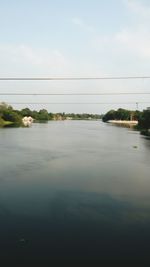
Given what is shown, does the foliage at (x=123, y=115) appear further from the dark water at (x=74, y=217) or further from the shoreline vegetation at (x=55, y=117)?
the dark water at (x=74, y=217)

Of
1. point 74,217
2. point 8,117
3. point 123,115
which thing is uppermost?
point 8,117

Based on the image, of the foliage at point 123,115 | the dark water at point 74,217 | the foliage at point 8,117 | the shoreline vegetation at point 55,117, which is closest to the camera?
the dark water at point 74,217

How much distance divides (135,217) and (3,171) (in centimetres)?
697

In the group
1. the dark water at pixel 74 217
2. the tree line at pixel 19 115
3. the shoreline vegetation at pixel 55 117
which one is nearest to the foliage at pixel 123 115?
Result: the shoreline vegetation at pixel 55 117

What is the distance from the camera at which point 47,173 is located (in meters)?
13.3

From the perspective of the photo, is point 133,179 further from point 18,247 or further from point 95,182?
point 18,247

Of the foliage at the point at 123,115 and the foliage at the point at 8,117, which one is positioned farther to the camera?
the foliage at the point at 123,115

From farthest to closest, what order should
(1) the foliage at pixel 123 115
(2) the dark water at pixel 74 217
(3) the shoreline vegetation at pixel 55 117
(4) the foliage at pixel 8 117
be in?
1. (1) the foliage at pixel 123 115
2. (4) the foliage at pixel 8 117
3. (3) the shoreline vegetation at pixel 55 117
4. (2) the dark water at pixel 74 217

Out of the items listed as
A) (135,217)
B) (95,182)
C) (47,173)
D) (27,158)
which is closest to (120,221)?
(135,217)

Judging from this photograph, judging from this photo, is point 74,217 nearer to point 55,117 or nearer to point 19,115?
point 19,115

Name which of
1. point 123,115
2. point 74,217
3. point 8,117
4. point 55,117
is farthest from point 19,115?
point 74,217

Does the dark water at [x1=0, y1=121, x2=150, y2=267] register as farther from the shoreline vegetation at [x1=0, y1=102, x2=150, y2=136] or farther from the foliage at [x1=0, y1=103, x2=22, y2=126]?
the foliage at [x1=0, y1=103, x2=22, y2=126]

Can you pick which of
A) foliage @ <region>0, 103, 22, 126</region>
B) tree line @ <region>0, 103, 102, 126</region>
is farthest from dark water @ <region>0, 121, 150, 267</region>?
foliage @ <region>0, 103, 22, 126</region>

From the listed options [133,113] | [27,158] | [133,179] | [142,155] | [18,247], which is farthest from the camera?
[133,113]
